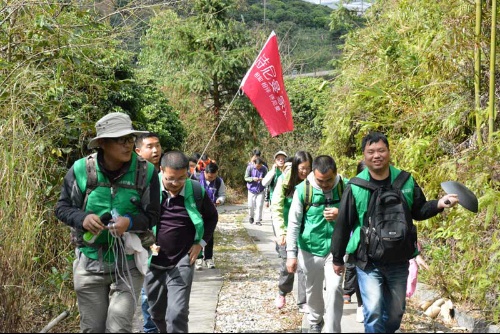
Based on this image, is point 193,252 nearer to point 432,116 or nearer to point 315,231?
point 315,231

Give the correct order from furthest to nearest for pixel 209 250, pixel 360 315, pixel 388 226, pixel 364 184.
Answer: pixel 209 250
pixel 360 315
pixel 364 184
pixel 388 226

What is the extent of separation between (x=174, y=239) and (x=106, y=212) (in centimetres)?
154

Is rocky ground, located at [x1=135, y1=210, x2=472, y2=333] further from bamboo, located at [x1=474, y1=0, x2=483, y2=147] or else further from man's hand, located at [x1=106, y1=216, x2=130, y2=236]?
bamboo, located at [x1=474, y1=0, x2=483, y2=147]

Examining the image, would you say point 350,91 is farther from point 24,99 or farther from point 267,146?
point 267,146

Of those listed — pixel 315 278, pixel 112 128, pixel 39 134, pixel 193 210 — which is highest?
pixel 112 128

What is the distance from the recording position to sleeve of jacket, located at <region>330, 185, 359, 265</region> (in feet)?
17.3

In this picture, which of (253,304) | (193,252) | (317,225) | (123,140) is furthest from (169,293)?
(253,304)

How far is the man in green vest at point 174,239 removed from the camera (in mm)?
6016

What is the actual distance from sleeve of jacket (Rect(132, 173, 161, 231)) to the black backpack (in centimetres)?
150

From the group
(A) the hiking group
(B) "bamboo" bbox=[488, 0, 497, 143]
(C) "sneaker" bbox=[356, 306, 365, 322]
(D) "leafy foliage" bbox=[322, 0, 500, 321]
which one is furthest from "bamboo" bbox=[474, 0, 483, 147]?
(A) the hiking group

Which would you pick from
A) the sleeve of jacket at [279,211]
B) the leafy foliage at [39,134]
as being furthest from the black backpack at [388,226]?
the leafy foliage at [39,134]

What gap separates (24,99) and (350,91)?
846 cm

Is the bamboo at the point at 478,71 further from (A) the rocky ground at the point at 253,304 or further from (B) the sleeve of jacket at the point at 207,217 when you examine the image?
(B) the sleeve of jacket at the point at 207,217

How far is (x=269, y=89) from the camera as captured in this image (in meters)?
11.5
